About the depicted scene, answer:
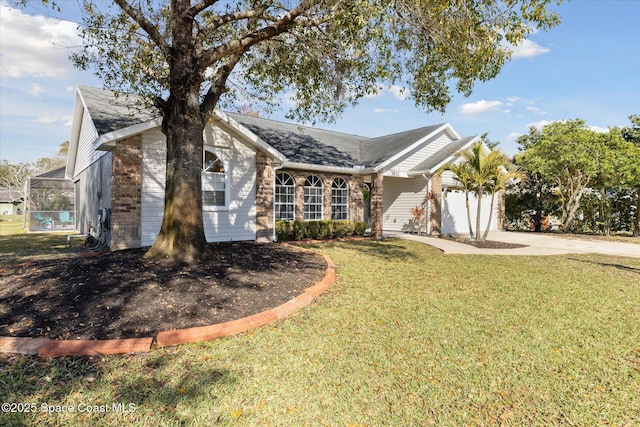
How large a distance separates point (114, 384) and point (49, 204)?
76.0ft

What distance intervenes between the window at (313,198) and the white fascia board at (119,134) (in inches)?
269

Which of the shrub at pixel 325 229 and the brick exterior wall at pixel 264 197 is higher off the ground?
the brick exterior wall at pixel 264 197

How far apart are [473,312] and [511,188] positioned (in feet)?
61.6

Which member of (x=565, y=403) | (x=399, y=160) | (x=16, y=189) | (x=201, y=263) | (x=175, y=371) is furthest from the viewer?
(x=16, y=189)

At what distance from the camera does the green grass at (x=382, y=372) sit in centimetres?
272

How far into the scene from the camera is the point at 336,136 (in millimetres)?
20234

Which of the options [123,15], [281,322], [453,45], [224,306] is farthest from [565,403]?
[123,15]

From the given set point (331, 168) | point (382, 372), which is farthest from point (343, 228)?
point (382, 372)

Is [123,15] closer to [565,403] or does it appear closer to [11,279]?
[11,279]

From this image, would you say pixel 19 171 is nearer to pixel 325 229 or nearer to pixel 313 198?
pixel 313 198

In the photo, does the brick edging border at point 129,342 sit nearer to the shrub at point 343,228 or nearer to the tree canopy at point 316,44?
the tree canopy at point 316,44

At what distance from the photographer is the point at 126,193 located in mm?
9422

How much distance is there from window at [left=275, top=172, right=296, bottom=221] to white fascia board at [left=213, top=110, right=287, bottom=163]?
1.91 m

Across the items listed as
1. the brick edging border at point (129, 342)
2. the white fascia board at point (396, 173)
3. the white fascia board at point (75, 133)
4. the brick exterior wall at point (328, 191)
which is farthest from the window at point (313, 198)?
the brick edging border at point (129, 342)
